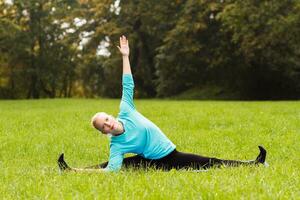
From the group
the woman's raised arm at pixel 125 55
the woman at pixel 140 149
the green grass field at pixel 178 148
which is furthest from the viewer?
the woman's raised arm at pixel 125 55

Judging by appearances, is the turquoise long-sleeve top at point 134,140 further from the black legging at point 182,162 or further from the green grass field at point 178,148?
the green grass field at point 178,148

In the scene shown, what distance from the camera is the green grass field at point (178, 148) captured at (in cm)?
599

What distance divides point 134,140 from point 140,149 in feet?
0.78

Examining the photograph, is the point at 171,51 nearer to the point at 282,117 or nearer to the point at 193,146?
the point at 282,117

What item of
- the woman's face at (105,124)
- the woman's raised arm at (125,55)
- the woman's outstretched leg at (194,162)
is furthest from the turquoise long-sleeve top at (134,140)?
the woman's raised arm at (125,55)

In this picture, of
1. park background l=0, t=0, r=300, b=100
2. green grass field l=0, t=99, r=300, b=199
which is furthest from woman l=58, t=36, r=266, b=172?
park background l=0, t=0, r=300, b=100

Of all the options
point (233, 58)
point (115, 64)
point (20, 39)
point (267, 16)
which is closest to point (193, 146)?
point (267, 16)

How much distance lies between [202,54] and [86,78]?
21.6m

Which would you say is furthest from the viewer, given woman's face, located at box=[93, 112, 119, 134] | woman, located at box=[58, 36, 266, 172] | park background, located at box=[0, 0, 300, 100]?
park background, located at box=[0, 0, 300, 100]

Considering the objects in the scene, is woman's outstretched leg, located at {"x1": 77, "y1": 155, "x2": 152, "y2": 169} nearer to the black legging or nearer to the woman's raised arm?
the black legging

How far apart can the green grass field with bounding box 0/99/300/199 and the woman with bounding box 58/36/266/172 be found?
0.36m

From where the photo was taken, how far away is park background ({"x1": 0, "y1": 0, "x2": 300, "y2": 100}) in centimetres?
3556

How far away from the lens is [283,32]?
114ft

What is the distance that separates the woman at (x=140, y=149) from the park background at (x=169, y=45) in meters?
27.6
